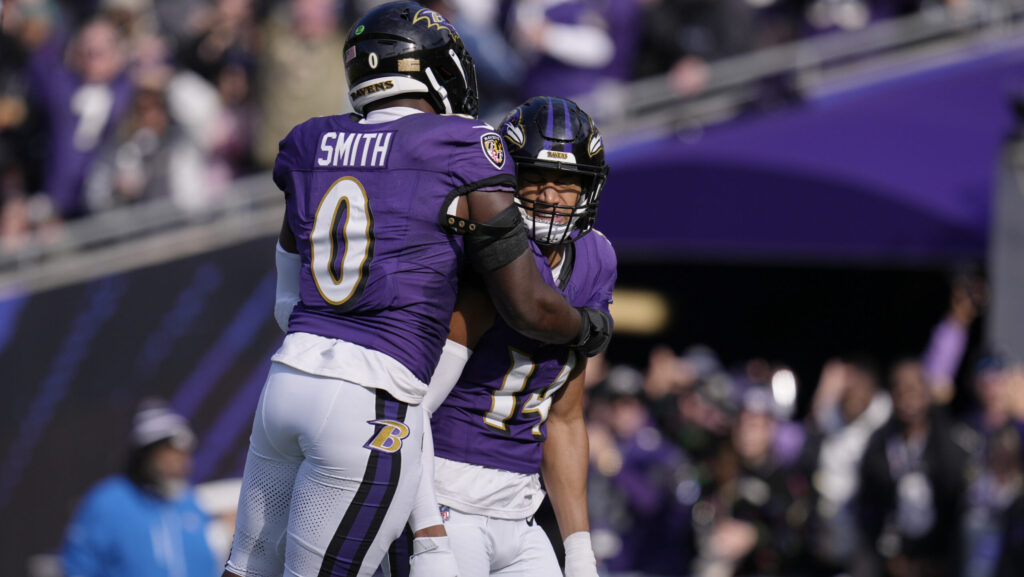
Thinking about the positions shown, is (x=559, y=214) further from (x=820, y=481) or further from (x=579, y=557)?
(x=820, y=481)

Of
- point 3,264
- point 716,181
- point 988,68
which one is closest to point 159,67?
point 3,264

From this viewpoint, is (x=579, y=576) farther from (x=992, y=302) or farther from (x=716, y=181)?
(x=716, y=181)

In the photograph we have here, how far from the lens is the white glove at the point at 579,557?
4438mm

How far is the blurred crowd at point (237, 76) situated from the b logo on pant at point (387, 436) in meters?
6.82

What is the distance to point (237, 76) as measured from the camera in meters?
11.2

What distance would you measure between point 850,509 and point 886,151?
9.65 feet

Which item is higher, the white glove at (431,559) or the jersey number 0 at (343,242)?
the jersey number 0 at (343,242)

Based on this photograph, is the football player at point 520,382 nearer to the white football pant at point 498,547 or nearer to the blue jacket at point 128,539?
the white football pant at point 498,547

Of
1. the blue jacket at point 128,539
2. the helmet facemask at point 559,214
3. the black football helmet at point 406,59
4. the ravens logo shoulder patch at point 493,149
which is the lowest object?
the blue jacket at point 128,539

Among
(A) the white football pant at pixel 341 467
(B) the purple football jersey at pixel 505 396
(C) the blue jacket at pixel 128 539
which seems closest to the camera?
(A) the white football pant at pixel 341 467

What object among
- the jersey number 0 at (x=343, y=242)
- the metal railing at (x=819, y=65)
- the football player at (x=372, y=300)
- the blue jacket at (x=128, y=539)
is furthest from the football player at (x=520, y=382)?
the metal railing at (x=819, y=65)

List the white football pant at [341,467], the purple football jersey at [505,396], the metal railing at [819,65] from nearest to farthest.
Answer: the white football pant at [341,467] → the purple football jersey at [505,396] → the metal railing at [819,65]

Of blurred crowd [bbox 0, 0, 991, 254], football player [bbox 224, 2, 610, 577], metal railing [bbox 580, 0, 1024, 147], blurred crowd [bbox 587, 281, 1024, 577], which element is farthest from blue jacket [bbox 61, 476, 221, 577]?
metal railing [bbox 580, 0, 1024, 147]

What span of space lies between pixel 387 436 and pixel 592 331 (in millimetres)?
733
